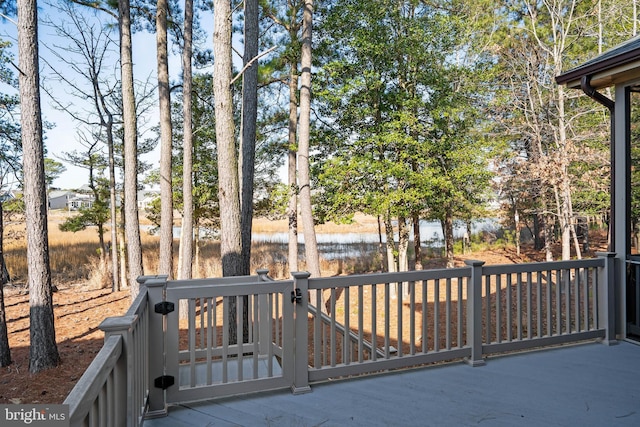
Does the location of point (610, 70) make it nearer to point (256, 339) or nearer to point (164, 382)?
point (256, 339)

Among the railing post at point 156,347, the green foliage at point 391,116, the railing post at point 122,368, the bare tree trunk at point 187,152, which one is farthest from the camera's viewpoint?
the green foliage at point 391,116

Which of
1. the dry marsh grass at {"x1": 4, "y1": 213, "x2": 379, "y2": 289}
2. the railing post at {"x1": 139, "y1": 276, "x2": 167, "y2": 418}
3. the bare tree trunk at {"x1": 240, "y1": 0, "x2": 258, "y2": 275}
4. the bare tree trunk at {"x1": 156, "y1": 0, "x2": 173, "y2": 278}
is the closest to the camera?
the railing post at {"x1": 139, "y1": 276, "x2": 167, "y2": 418}

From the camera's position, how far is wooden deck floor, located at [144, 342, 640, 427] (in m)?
2.62

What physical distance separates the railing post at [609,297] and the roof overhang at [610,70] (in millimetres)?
1845

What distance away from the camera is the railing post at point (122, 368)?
180 centimetres

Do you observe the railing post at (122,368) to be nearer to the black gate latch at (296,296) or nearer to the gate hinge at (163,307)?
the gate hinge at (163,307)

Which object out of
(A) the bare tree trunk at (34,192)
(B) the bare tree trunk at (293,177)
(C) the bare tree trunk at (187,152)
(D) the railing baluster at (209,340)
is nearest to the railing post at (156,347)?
(D) the railing baluster at (209,340)

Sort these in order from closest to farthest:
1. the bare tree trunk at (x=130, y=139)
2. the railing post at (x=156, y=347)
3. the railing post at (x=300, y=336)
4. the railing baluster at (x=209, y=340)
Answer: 1. the railing post at (x=156, y=347)
2. the railing baluster at (x=209, y=340)
3. the railing post at (x=300, y=336)
4. the bare tree trunk at (x=130, y=139)

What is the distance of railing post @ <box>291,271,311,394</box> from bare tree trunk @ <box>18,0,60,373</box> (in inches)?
186

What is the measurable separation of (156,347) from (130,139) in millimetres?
7014

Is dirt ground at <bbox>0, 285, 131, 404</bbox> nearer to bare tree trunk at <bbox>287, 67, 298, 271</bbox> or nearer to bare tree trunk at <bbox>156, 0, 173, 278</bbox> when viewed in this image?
bare tree trunk at <bbox>156, 0, 173, 278</bbox>

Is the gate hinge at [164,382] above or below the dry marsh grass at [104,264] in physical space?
above

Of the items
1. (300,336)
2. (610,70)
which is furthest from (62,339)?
(610,70)

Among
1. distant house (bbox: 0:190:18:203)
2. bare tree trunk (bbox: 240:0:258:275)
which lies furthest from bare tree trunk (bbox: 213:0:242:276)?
distant house (bbox: 0:190:18:203)
